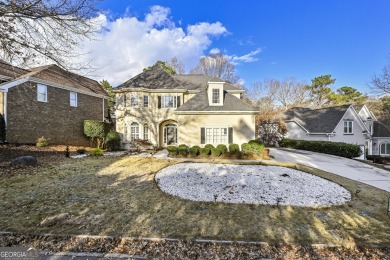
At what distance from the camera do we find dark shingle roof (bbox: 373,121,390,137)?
25.5 meters

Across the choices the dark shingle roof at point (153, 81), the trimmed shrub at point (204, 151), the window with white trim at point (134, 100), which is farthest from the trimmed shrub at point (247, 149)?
the window with white trim at point (134, 100)

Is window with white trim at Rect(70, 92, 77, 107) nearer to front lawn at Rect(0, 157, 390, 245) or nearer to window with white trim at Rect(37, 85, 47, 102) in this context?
window with white trim at Rect(37, 85, 47, 102)

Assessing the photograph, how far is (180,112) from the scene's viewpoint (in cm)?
1490

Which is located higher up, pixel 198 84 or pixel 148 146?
pixel 198 84

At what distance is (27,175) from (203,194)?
26.3ft

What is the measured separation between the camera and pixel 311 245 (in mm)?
4059

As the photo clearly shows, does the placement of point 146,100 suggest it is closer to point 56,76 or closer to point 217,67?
point 56,76

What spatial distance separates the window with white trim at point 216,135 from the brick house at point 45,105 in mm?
10968

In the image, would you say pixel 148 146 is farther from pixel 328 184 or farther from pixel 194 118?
pixel 328 184

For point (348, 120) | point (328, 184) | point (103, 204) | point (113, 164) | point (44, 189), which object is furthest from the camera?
point (348, 120)

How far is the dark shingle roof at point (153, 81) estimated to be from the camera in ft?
61.3

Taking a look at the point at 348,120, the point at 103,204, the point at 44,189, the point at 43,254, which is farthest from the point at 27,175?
the point at 348,120

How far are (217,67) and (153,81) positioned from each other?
21639 mm

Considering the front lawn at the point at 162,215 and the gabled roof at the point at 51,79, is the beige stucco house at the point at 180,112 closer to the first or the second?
the gabled roof at the point at 51,79
